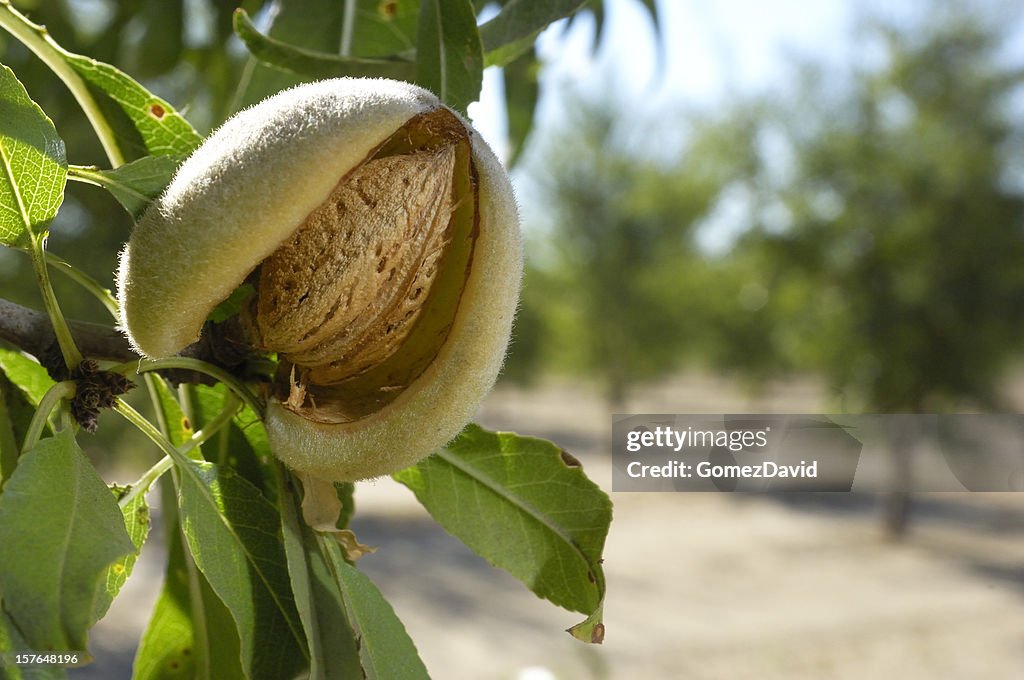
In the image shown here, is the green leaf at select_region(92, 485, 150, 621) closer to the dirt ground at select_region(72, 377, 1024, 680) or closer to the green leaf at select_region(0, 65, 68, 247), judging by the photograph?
the green leaf at select_region(0, 65, 68, 247)

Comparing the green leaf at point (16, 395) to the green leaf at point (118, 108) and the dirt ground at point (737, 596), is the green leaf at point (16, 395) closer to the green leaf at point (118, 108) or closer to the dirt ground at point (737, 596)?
the green leaf at point (118, 108)

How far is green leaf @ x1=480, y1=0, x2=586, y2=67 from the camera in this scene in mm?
741

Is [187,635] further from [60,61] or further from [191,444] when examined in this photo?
[60,61]

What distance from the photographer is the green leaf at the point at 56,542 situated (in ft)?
1.44

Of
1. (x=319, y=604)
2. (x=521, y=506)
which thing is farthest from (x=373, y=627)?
(x=521, y=506)

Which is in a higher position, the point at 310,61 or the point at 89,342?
the point at 310,61

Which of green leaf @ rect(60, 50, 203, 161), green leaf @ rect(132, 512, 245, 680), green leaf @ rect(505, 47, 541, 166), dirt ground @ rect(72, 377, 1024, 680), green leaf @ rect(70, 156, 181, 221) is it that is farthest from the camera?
dirt ground @ rect(72, 377, 1024, 680)

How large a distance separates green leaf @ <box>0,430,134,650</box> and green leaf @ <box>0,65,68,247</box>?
0.16 meters

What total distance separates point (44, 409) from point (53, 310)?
0.07 meters

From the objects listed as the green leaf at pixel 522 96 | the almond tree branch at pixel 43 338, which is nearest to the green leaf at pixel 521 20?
the almond tree branch at pixel 43 338

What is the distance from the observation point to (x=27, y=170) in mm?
593

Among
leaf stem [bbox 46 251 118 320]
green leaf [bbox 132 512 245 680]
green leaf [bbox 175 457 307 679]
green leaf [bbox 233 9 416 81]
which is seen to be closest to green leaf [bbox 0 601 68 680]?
green leaf [bbox 175 457 307 679]

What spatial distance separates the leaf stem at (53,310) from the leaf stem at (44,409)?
0.06 feet

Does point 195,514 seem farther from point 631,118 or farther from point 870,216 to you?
point 631,118
